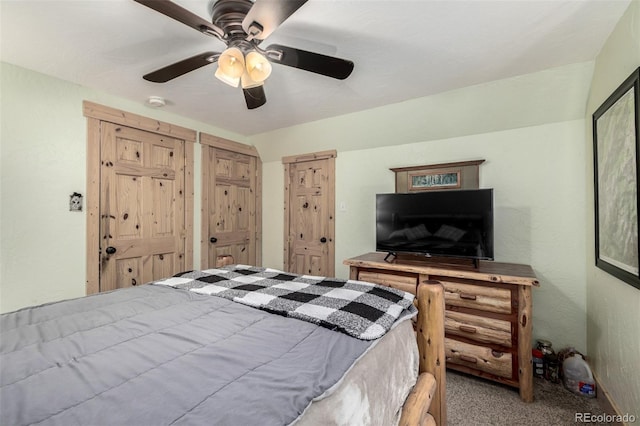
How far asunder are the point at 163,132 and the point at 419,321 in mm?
3108

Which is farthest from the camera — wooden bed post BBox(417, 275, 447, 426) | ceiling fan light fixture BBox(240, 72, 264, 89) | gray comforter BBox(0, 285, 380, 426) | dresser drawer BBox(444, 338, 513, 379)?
dresser drawer BBox(444, 338, 513, 379)

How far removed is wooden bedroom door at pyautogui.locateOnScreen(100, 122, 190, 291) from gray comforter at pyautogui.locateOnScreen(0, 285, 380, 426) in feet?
5.06

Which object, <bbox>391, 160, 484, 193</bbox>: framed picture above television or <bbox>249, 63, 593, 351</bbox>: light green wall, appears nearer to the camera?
<bbox>249, 63, 593, 351</bbox>: light green wall

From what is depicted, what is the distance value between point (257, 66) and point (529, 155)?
244 centimetres

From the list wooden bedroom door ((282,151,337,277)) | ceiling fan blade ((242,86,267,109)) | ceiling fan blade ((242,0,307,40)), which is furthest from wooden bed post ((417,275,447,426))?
wooden bedroom door ((282,151,337,277))

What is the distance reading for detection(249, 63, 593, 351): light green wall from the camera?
2.29 meters

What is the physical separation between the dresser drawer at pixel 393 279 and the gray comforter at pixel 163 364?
4.99 ft

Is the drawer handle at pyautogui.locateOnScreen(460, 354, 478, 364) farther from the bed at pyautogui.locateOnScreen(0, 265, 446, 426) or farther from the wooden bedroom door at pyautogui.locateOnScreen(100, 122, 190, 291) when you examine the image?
the wooden bedroom door at pyautogui.locateOnScreen(100, 122, 190, 291)

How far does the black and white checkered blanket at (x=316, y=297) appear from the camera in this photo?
1144 millimetres

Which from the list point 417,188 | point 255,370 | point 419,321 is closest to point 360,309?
point 419,321

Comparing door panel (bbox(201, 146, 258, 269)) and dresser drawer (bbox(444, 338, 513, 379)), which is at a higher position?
door panel (bbox(201, 146, 258, 269))

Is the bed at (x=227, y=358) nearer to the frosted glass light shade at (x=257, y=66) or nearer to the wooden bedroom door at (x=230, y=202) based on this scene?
the frosted glass light shade at (x=257, y=66)

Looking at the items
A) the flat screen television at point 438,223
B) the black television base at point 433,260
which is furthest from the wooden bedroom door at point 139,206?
the black television base at point 433,260

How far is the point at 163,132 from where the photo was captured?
3059 millimetres
